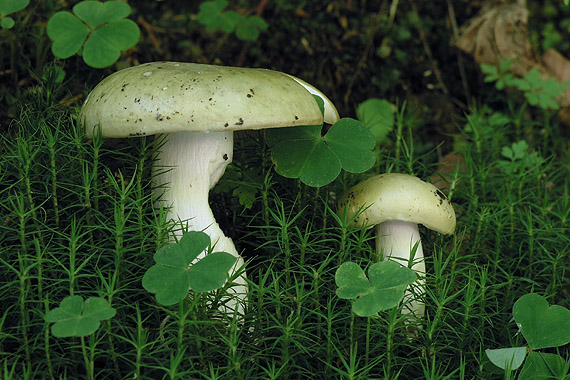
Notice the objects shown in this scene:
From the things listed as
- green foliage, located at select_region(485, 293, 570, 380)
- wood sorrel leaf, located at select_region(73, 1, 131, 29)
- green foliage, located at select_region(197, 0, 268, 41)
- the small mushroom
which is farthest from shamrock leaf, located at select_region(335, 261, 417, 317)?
green foliage, located at select_region(197, 0, 268, 41)

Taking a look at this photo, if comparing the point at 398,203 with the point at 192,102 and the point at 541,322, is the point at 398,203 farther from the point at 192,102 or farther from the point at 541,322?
the point at 192,102

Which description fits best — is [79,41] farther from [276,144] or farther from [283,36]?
[283,36]

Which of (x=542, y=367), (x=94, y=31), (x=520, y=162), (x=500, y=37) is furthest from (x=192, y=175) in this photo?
(x=500, y=37)

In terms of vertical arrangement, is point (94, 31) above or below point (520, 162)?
above

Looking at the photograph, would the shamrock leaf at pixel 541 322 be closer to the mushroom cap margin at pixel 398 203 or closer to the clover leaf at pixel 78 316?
the mushroom cap margin at pixel 398 203

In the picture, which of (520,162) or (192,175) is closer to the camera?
(192,175)

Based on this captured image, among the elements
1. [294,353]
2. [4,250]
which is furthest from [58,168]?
[294,353]
